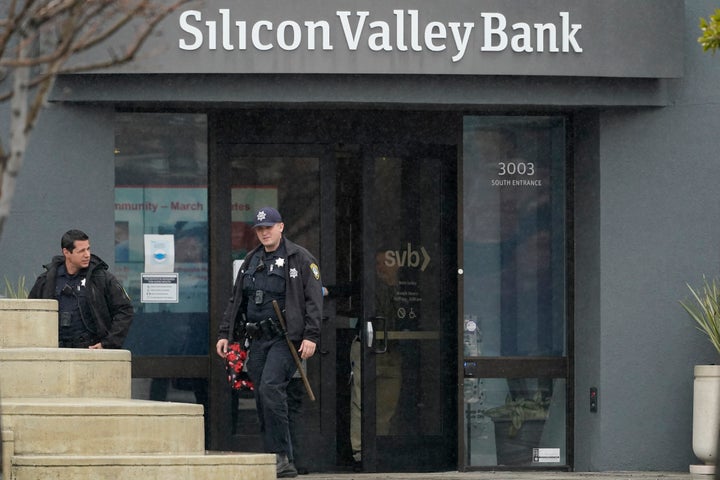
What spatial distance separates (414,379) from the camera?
13039mm

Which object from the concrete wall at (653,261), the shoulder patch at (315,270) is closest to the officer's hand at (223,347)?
the shoulder patch at (315,270)

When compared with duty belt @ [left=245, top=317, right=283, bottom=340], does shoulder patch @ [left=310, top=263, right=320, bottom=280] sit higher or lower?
higher

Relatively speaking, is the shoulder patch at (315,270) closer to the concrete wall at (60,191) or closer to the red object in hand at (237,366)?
the red object in hand at (237,366)

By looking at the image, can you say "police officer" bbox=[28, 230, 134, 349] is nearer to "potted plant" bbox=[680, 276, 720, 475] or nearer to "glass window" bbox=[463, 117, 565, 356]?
"glass window" bbox=[463, 117, 565, 356]

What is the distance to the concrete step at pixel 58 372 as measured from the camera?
34.8 feet

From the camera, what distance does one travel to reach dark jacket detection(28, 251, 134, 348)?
11.4 meters

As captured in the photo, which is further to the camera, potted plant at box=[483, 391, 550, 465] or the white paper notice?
potted plant at box=[483, 391, 550, 465]

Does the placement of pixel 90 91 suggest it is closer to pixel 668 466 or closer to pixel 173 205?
pixel 173 205

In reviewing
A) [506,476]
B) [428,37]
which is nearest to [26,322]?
[428,37]

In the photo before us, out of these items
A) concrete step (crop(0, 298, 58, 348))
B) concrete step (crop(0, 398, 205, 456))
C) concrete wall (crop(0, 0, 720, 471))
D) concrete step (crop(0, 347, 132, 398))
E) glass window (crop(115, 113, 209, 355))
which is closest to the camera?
concrete step (crop(0, 398, 205, 456))

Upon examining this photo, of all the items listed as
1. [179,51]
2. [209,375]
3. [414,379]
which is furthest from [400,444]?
[179,51]

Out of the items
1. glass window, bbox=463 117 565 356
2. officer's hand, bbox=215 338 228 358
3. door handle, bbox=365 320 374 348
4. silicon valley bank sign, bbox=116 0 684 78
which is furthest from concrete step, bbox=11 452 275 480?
glass window, bbox=463 117 565 356

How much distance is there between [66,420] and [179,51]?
312cm

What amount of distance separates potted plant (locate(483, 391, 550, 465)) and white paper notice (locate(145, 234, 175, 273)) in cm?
282
